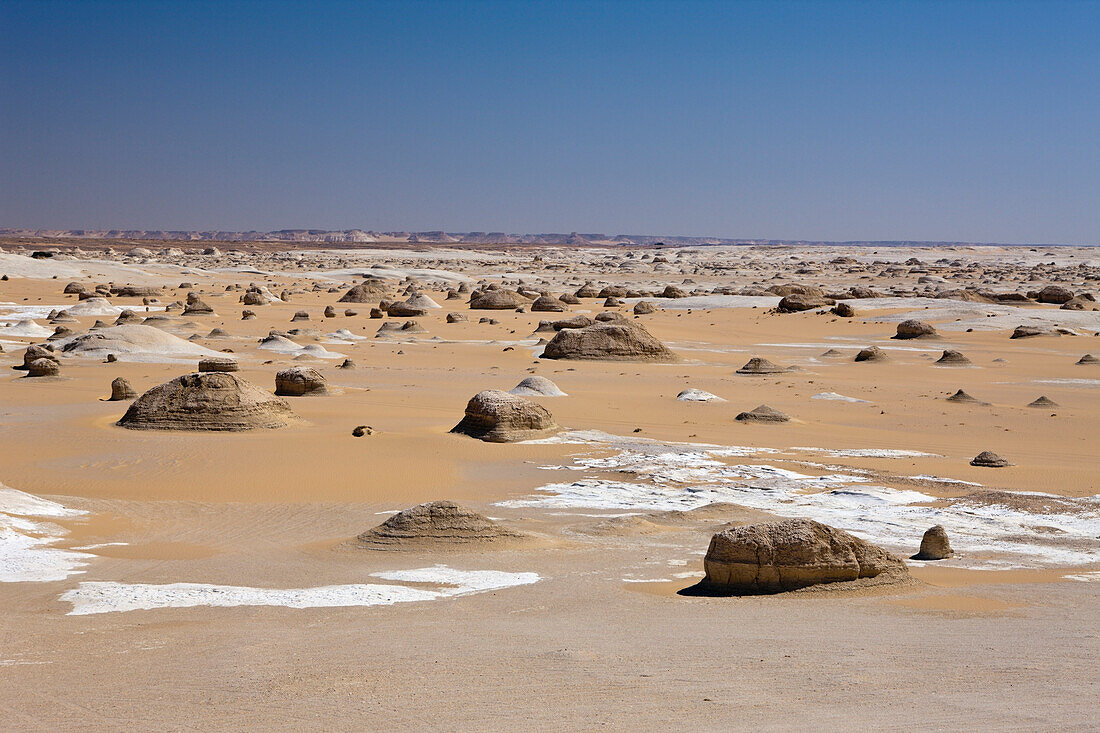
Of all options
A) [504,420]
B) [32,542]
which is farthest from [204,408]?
[32,542]

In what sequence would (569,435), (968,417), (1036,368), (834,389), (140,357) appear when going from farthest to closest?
(1036,368)
(140,357)
(834,389)
(968,417)
(569,435)

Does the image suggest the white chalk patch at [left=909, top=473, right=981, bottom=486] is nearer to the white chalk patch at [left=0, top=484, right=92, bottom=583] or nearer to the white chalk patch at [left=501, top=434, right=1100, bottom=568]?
the white chalk patch at [left=501, top=434, right=1100, bottom=568]

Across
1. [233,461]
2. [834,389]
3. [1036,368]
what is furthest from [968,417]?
[233,461]

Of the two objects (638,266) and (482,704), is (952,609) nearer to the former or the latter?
(482,704)

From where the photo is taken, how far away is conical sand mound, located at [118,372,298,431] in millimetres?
13430

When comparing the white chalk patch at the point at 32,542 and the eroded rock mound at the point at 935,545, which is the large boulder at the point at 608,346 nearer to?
the white chalk patch at the point at 32,542

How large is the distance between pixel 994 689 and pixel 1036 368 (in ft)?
67.6

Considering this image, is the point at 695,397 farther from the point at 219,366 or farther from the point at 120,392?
the point at 120,392

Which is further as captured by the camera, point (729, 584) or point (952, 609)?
point (729, 584)

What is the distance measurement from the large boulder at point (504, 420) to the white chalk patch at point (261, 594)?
5786 mm

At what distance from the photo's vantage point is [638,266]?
77.5 meters

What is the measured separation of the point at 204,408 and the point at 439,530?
6.21 metres

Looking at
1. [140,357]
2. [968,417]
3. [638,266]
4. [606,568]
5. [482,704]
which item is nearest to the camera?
[482,704]

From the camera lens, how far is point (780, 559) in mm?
6777
